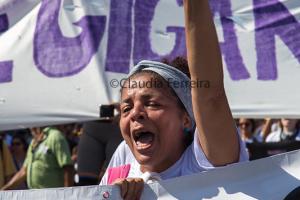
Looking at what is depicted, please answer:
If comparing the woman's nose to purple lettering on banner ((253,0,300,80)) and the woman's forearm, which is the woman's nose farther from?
purple lettering on banner ((253,0,300,80))

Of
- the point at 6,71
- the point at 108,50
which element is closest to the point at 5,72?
the point at 6,71

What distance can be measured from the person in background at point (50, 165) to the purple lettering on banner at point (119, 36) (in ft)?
7.52

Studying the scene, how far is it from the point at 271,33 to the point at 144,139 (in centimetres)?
148

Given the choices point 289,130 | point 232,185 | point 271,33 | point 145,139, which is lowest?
point 289,130

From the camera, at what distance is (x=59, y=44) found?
3.35 metres

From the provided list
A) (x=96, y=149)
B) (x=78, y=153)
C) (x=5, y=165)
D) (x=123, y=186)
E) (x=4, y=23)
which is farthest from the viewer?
(x=5, y=165)

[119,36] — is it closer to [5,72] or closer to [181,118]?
[5,72]

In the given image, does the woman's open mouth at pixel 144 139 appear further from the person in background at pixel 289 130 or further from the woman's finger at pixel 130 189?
the person in background at pixel 289 130

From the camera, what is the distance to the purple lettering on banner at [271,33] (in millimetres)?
3160

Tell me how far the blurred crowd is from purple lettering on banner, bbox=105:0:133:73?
1079mm

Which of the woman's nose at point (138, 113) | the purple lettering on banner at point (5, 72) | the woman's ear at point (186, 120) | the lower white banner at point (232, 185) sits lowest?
the lower white banner at point (232, 185)

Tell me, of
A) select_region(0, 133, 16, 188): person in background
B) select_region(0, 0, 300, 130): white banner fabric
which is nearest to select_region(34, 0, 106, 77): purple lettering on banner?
select_region(0, 0, 300, 130): white banner fabric

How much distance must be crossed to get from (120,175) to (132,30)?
4.63ft

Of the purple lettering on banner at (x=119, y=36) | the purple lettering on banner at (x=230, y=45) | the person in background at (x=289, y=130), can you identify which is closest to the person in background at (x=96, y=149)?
the purple lettering on banner at (x=119, y=36)
